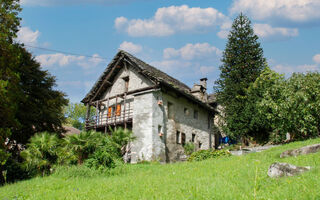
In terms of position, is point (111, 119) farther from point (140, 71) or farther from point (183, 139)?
point (183, 139)

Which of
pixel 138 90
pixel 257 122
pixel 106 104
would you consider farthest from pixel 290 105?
pixel 106 104

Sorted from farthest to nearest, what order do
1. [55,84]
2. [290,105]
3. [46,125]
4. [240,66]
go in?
[240,66]
[55,84]
[46,125]
[290,105]

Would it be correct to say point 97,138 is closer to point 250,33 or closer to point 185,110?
point 185,110

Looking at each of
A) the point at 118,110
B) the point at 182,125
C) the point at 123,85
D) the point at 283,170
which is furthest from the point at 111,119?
the point at 283,170

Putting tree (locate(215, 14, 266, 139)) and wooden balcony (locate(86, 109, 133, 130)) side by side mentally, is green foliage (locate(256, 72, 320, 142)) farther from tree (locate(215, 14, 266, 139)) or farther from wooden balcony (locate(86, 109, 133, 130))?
wooden balcony (locate(86, 109, 133, 130))

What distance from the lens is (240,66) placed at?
1101 inches

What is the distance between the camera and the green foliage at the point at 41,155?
1509 centimetres

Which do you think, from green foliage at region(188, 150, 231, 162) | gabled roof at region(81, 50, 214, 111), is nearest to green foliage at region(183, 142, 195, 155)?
gabled roof at region(81, 50, 214, 111)

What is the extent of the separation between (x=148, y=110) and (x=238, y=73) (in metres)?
11.1

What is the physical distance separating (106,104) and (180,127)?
7.25m

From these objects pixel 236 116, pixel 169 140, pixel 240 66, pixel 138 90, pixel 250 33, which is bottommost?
pixel 169 140

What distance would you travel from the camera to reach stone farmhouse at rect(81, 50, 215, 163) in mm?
21328

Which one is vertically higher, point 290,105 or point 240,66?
point 240,66

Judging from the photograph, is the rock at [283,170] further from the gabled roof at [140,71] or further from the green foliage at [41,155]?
the gabled roof at [140,71]
